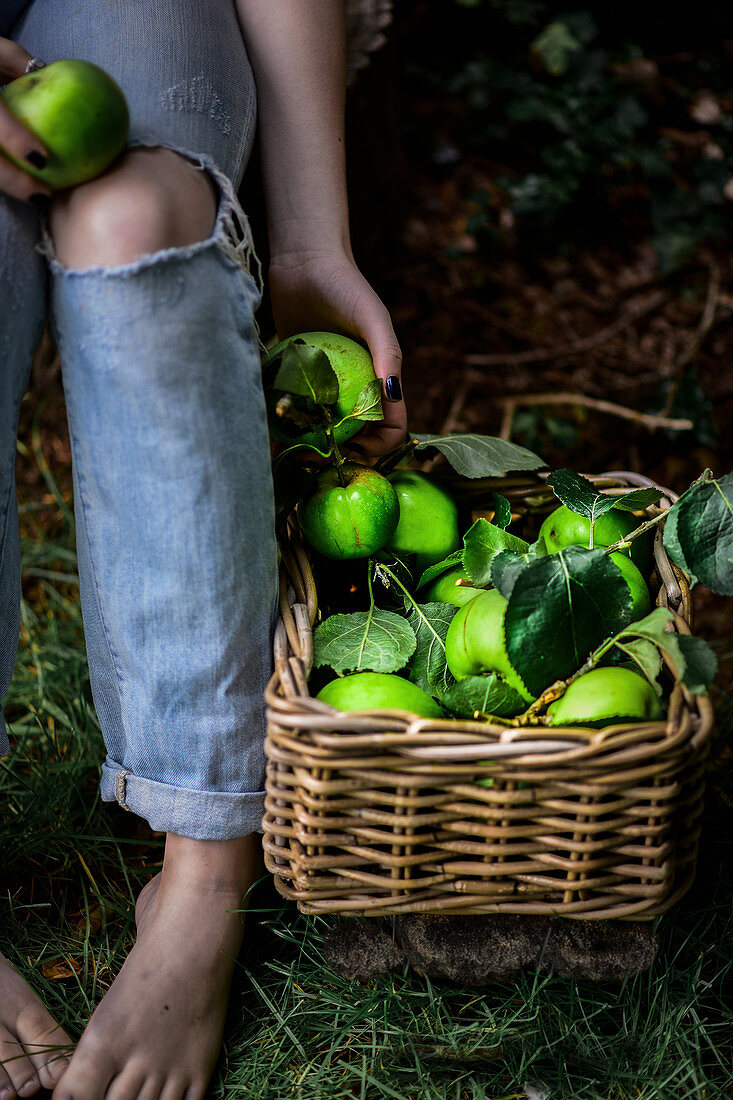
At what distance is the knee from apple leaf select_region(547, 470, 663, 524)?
516 millimetres

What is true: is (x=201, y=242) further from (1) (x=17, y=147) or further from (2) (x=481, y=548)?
(2) (x=481, y=548)

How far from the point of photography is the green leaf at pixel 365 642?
3.21ft

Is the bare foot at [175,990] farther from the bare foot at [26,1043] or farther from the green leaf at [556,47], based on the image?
the green leaf at [556,47]

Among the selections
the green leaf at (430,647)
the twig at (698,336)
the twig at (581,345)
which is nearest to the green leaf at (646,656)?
the green leaf at (430,647)

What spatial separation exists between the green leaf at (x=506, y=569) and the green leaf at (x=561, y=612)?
4 cm

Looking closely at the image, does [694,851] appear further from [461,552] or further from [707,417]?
[707,417]

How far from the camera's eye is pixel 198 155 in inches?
36.2

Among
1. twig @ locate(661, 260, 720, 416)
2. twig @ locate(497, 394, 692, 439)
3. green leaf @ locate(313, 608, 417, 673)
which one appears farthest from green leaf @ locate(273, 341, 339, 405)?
twig @ locate(661, 260, 720, 416)

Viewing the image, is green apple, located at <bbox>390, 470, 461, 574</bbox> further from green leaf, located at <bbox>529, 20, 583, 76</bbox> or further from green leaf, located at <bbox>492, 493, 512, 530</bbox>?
green leaf, located at <bbox>529, 20, 583, 76</bbox>

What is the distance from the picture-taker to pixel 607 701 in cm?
85

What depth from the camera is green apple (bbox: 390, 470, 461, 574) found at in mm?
1161

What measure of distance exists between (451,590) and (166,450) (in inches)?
17.9

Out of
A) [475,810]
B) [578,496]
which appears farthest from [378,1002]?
[578,496]

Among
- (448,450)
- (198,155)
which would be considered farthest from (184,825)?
(198,155)
